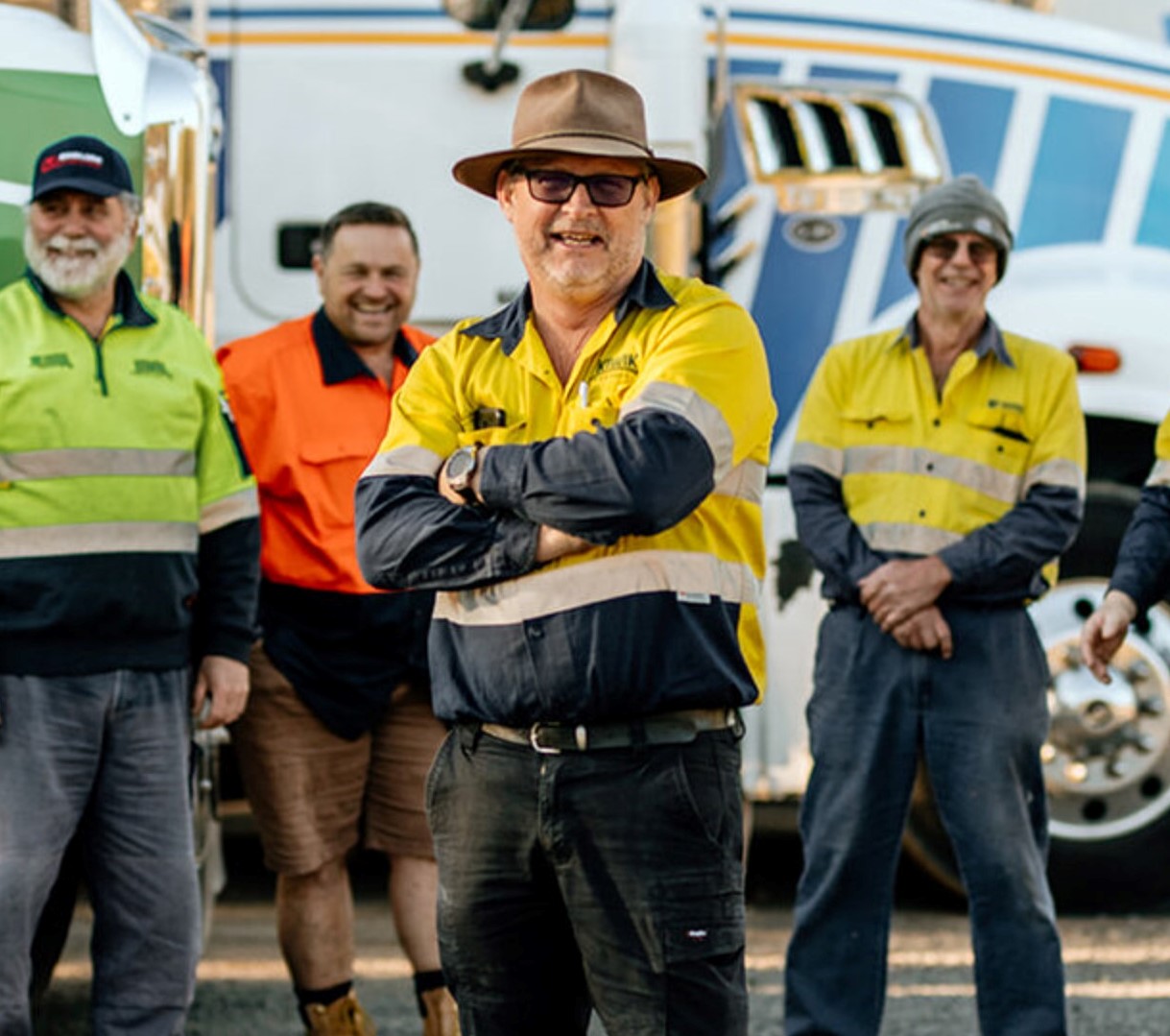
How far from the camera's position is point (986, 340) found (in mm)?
4293

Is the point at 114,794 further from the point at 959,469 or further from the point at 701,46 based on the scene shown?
the point at 701,46

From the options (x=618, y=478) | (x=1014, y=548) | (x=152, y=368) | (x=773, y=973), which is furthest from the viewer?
(x=773, y=973)

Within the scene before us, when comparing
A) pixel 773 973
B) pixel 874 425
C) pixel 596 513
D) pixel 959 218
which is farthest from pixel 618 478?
pixel 773 973

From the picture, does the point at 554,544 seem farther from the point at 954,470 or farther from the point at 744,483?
the point at 954,470

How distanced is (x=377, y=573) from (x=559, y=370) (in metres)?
0.39

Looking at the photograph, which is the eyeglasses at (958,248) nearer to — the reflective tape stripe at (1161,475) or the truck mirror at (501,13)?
the reflective tape stripe at (1161,475)

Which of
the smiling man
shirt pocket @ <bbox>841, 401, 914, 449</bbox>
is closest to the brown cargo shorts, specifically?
the smiling man

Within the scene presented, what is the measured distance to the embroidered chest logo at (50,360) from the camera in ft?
12.2

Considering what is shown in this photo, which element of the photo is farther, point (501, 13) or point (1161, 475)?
point (501, 13)

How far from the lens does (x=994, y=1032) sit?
410 centimetres

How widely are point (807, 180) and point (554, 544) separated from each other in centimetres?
280

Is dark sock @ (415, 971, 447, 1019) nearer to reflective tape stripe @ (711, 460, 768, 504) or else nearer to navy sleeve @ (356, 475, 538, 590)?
navy sleeve @ (356, 475, 538, 590)

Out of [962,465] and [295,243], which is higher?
[295,243]

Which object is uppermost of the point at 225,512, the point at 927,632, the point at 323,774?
the point at 225,512
